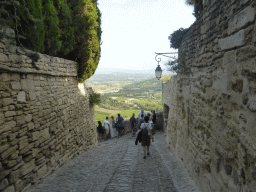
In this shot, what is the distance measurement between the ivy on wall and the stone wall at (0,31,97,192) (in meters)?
0.62

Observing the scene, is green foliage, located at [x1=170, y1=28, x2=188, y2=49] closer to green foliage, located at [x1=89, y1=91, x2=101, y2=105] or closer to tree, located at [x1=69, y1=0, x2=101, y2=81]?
tree, located at [x1=69, y1=0, x2=101, y2=81]

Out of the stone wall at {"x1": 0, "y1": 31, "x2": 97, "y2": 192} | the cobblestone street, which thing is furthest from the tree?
the cobblestone street

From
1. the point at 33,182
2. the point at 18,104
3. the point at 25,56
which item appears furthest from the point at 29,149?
the point at 25,56

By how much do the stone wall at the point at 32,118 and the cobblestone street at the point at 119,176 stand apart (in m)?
0.42

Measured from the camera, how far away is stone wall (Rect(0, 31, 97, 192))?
3381 mm

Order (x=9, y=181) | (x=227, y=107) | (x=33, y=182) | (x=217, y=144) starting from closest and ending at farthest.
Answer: (x=227, y=107)
(x=217, y=144)
(x=9, y=181)
(x=33, y=182)

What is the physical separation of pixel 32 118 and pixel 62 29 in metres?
3.79

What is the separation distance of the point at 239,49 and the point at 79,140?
6396 millimetres

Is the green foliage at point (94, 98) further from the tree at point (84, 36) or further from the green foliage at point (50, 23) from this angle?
the green foliage at point (50, 23)

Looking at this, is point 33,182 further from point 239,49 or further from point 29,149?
point 239,49

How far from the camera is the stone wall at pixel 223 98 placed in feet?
6.88

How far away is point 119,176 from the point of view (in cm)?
480

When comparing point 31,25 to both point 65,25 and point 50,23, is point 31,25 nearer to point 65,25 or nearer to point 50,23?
point 50,23

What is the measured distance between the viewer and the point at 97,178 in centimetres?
458
